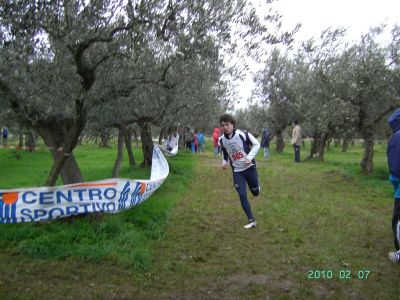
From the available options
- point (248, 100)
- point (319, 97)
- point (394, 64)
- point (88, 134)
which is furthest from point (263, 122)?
point (88, 134)

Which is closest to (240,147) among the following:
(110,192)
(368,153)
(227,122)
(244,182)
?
(227,122)

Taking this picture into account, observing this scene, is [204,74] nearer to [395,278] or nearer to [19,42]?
[19,42]

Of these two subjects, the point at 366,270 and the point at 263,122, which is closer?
the point at 366,270

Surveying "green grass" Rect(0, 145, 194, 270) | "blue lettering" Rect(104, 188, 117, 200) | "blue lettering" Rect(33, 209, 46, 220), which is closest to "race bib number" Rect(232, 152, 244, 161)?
"green grass" Rect(0, 145, 194, 270)

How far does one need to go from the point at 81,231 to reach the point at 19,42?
2.98 m

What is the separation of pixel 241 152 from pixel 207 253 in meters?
2.08

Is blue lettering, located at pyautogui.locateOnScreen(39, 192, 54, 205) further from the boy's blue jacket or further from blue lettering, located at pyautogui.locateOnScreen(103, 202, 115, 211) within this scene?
the boy's blue jacket

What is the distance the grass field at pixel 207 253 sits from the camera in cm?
514

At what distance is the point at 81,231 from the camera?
6863 mm

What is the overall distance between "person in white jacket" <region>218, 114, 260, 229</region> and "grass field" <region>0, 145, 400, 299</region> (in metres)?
0.78

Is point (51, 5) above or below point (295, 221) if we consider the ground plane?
above

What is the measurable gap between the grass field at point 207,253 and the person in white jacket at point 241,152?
30.6 inches

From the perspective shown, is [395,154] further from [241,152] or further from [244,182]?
[244,182]

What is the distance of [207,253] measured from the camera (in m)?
6.50
